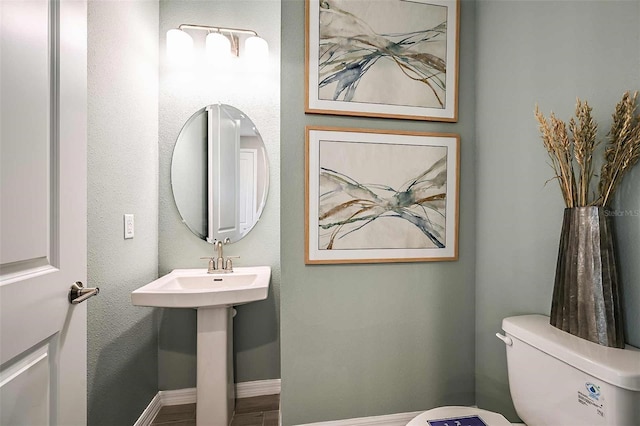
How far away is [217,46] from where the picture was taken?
6.34ft

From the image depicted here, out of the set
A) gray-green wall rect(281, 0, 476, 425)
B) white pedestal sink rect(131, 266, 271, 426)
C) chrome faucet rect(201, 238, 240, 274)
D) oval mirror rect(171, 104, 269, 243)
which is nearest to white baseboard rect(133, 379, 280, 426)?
white pedestal sink rect(131, 266, 271, 426)

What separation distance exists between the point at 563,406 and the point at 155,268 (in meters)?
1.98

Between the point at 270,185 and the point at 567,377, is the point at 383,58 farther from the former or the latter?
the point at 567,377

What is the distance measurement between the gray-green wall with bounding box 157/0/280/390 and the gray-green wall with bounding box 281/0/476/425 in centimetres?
58

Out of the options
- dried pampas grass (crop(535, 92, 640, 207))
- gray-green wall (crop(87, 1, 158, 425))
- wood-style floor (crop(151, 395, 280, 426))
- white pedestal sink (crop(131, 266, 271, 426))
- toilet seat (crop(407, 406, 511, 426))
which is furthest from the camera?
wood-style floor (crop(151, 395, 280, 426))

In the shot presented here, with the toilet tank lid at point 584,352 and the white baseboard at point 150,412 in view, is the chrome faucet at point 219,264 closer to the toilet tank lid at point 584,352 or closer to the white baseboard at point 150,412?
the white baseboard at point 150,412

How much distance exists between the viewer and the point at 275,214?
2.09 metres

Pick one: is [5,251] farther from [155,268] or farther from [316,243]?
[155,268]

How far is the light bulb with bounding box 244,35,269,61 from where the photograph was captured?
1.97 metres

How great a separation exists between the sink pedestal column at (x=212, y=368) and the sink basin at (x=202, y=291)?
0.53 feet

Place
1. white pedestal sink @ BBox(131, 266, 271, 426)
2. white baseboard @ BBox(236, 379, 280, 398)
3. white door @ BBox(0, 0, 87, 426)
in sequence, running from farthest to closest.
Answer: white baseboard @ BBox(236, 379, 280, 398), white pedestal sink @ BBox(131, 266, 271, 426), white door @ BBox(0, 0, 87, 426)

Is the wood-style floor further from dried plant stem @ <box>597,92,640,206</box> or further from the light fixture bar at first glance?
the light fixture bar

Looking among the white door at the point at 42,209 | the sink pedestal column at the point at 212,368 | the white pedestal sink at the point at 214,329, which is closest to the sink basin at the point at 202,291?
the white pedestal sink at the point at 214,329

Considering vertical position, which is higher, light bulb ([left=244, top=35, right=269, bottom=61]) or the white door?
light bulb ([left=244, top=35, right=269, bottom=61])
